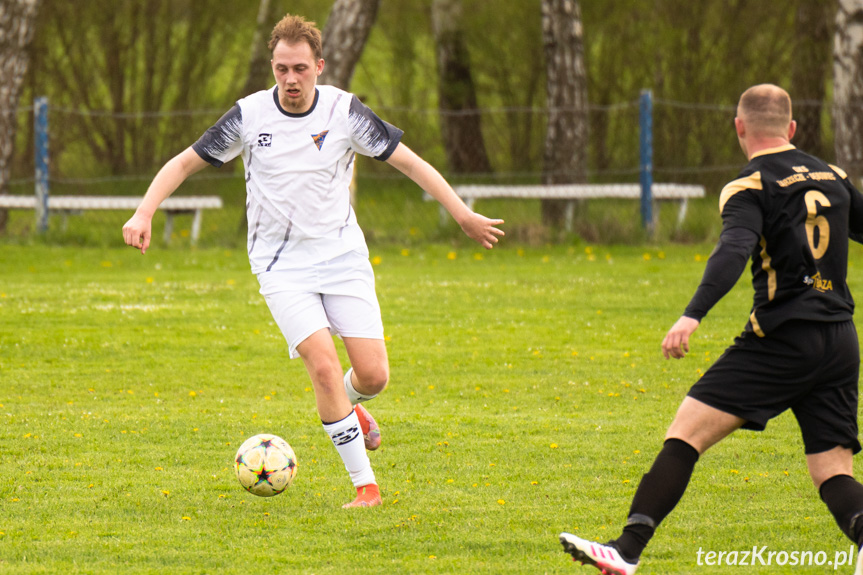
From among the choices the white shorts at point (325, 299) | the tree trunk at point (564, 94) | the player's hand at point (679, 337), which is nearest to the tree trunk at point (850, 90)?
the tree trunk at point (564, 94)

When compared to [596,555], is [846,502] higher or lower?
higher

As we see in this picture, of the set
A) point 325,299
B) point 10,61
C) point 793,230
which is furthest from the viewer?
point 10,61

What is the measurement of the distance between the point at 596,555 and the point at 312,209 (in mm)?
2159

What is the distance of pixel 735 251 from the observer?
3.77 meters

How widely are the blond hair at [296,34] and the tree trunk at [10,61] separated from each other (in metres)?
13.0

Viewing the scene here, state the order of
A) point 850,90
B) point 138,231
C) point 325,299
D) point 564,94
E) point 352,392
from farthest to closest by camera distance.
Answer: point 564,94, point 850,90, point 352,392, point 325,299, point 138,231

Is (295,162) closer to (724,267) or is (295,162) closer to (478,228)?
(478,228)

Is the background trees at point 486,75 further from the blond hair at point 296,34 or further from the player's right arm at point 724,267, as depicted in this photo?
the player's right arm at point 724,267

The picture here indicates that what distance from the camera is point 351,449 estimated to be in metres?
5.08

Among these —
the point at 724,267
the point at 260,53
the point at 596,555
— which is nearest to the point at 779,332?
the point at 724,267

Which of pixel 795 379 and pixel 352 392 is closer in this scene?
pixel 795 379

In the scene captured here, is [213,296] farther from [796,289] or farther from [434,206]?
[796,289]

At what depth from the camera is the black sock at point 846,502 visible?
12.7 ft

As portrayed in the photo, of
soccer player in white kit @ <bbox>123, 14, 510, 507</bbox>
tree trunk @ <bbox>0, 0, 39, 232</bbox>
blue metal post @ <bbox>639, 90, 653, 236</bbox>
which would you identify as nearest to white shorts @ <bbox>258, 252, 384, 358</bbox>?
soccer player in white kit @ <bbox>123, 14, 510, 507</bbox>
